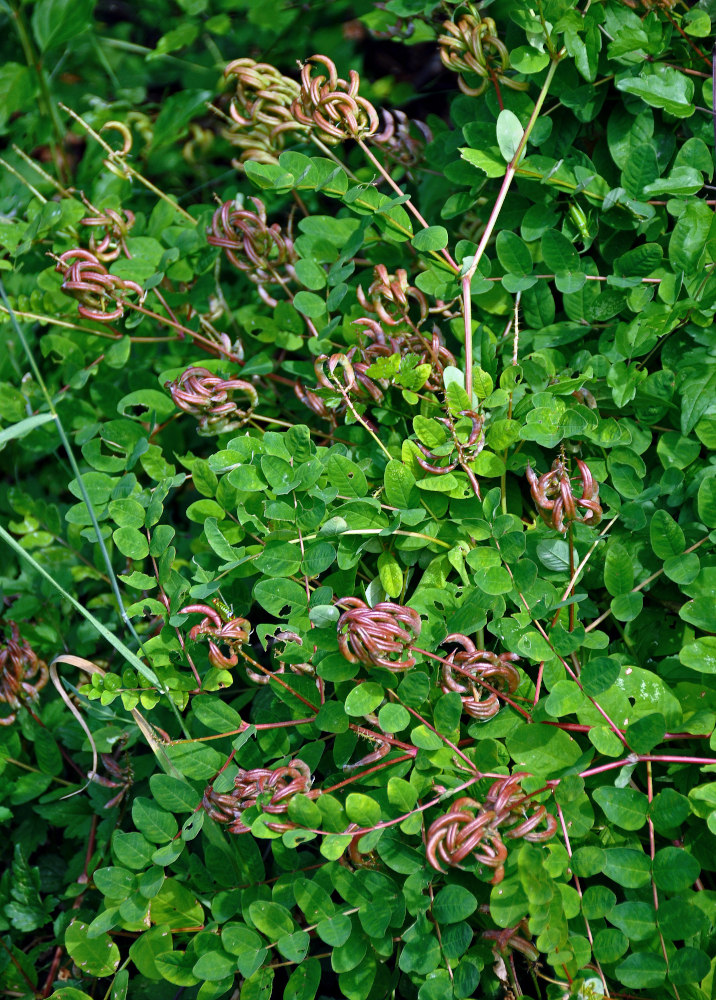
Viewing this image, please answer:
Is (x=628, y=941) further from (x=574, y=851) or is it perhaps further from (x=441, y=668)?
(x=441, y=668)

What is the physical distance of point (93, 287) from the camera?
170cm

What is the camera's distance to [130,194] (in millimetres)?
2201

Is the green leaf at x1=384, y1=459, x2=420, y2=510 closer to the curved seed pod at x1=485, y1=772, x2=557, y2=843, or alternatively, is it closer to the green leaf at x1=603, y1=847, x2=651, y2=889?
the curved seed pod at x1=485, y1=772, x2=557, y2=843

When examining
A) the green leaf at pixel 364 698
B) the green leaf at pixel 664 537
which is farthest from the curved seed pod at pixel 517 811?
the green leaf at pixel 664 537

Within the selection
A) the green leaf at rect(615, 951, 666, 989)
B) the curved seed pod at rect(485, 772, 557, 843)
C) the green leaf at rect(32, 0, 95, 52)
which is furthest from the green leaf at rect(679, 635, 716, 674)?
the green leaf at rect(32, 0, 95, 52)

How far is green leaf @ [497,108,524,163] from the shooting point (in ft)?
5.08

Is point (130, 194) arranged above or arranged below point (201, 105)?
below

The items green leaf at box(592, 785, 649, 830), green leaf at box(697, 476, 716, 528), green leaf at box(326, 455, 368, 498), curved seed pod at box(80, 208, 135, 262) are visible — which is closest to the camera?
green leaf at box(592, 785, 649, 830)

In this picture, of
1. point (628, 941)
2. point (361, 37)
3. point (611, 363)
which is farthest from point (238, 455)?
point (361, 37)

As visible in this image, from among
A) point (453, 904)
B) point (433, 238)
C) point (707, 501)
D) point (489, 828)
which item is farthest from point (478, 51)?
point (453, 904)

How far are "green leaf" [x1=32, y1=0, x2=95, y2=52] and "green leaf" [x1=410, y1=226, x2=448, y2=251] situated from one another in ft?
4.95

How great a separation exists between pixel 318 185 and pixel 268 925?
1316mm

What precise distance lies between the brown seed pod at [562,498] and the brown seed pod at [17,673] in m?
1.15

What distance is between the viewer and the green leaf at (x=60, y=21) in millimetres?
2357
